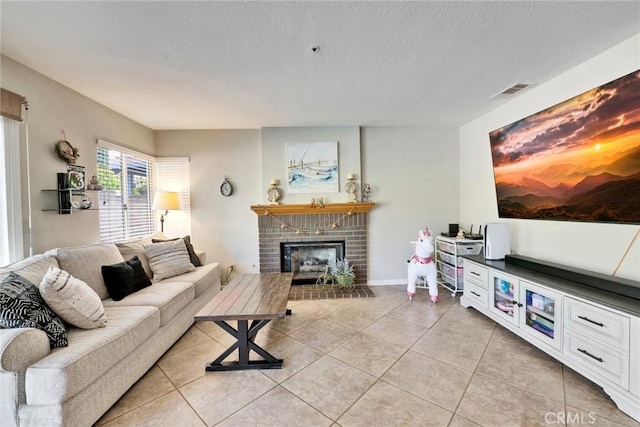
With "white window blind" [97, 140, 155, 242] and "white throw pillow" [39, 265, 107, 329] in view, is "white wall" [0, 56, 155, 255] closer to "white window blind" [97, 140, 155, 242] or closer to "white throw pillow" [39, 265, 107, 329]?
"white window blind" [97, 140, 155, 242]

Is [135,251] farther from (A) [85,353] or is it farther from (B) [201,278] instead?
(A) [85,353]

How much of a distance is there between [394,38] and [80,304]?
114 inches

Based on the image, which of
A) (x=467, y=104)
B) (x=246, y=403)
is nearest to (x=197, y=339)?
(x=246, y=403)

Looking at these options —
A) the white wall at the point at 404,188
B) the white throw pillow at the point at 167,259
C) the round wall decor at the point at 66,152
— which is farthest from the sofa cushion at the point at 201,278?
the white wall at the point at 404,188

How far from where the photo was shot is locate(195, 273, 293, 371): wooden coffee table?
189 cm

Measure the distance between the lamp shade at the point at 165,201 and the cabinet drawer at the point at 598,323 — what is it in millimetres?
4470

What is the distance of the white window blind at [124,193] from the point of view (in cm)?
309

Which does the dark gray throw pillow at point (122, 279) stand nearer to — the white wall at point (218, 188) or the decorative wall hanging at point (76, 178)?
the decorative wall hanging at point (76, 178)

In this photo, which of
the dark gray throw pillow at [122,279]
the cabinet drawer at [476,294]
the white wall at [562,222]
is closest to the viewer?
the white wall at [562,222]

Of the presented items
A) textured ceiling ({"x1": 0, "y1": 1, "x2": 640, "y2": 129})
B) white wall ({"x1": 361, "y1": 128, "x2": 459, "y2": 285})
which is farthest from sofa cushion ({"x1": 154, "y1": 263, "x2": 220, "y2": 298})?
white wall ({"x1": 361, "y1": 128, "x2": 459, "y2": 285})

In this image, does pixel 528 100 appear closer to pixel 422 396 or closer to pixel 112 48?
pixel 422 396

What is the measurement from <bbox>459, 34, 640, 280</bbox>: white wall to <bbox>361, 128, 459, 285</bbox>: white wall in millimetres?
408

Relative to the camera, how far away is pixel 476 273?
2986mm

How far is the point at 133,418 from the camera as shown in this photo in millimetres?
1584
